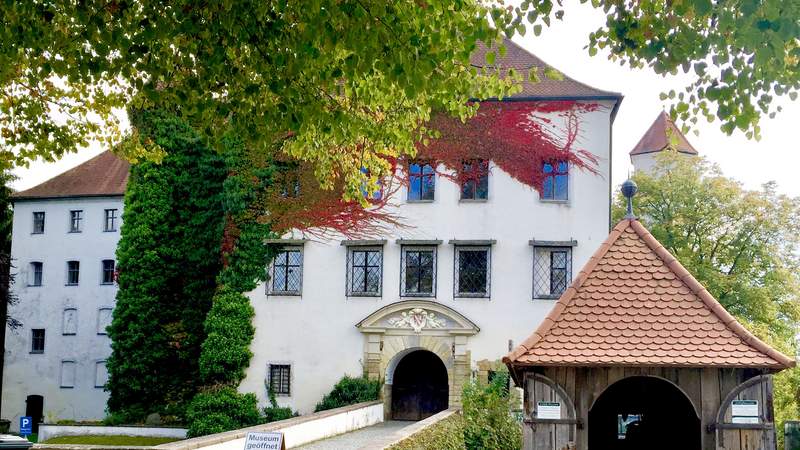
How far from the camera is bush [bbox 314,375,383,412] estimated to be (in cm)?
3053

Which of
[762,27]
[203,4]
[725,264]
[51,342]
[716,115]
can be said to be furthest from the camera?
[51,342]

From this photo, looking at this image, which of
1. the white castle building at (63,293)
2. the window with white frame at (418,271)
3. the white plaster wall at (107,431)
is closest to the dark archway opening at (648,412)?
the window with white frame at (418,271)

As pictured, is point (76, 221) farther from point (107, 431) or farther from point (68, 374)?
point (107, 431)

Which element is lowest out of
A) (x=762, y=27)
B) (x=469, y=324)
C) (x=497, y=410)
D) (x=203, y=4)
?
(x=497, y=410)

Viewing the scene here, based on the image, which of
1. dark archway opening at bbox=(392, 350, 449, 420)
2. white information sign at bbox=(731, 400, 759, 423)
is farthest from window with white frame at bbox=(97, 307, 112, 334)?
white information sign at bbox=(731, 400, 759, 423)

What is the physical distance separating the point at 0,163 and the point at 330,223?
17.2 metres

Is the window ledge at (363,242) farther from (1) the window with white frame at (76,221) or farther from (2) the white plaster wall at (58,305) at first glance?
(1) the window with white frame at (76,221)

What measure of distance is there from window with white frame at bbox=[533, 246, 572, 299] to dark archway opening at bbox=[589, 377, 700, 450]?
14.8m

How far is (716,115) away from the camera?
30.6 feet

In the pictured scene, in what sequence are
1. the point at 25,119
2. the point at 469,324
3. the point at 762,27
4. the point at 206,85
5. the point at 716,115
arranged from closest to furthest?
the point at 762,27
the point at 716,115
the point at 206,85
the point at 25,119
the point at 469,324

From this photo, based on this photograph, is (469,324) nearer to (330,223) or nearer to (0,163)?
(330,223)

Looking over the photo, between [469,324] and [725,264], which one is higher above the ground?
[725,264]

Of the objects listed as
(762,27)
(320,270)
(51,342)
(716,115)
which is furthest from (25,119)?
(51,342)

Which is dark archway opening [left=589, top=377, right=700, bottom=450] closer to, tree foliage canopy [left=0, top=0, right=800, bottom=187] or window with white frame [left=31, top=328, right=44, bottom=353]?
tree foliage canopy [left=0, top=0, right=800, bottom=187]
